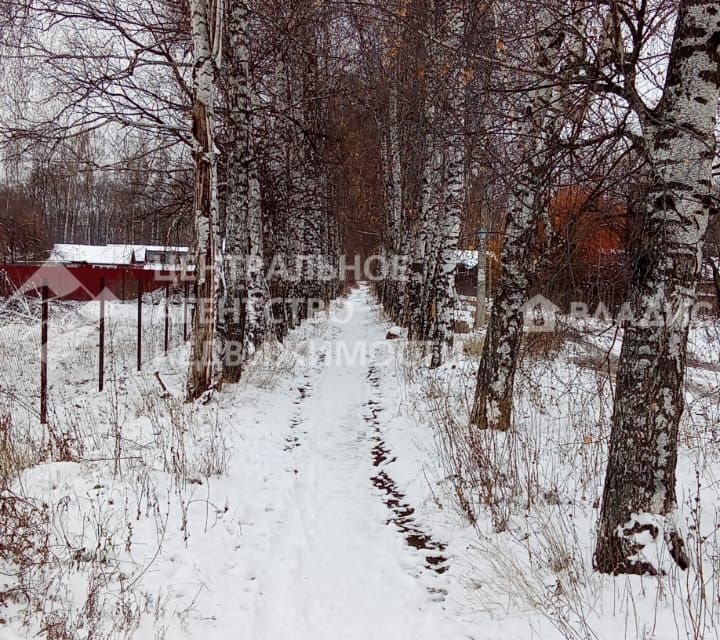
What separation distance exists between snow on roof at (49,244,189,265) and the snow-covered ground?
112ft

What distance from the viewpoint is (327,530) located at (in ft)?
14.4

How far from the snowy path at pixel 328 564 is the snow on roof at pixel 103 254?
3488cm

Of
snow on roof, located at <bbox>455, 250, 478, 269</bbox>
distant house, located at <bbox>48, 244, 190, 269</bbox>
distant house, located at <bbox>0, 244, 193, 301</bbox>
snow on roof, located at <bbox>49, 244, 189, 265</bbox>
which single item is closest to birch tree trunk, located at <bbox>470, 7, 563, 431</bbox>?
snow on roof, located at <bbox>455, 250, 478, 269</bbox>

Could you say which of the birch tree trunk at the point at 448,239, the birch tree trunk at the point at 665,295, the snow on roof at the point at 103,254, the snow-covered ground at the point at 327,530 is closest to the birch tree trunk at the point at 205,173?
the snow-covered ground at the point at 327,530

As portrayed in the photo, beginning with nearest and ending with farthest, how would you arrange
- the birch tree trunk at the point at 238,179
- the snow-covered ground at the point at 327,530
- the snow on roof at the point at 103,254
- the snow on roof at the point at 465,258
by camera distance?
the snow-covered ground at the point at 327,530 → the birch tree trunk at the point at 238,179 → the snow on roof at the point at 465,258 → the snow on roof at the point at 103,254

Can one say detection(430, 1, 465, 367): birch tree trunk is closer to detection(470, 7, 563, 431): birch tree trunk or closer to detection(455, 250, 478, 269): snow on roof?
detection(455, 250, 478, 269): snow on roof

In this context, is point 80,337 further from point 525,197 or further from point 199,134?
point 525,197

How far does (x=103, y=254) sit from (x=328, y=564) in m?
44.7

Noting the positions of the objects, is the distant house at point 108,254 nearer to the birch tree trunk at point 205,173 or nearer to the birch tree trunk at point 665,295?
the birch tree trunk at point 205,173

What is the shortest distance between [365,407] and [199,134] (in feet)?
15.4

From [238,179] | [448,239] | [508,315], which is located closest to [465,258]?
[448,239]

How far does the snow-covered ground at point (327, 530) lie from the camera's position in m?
3.02

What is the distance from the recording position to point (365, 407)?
330 inches

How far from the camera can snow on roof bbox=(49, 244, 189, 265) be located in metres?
38.7
